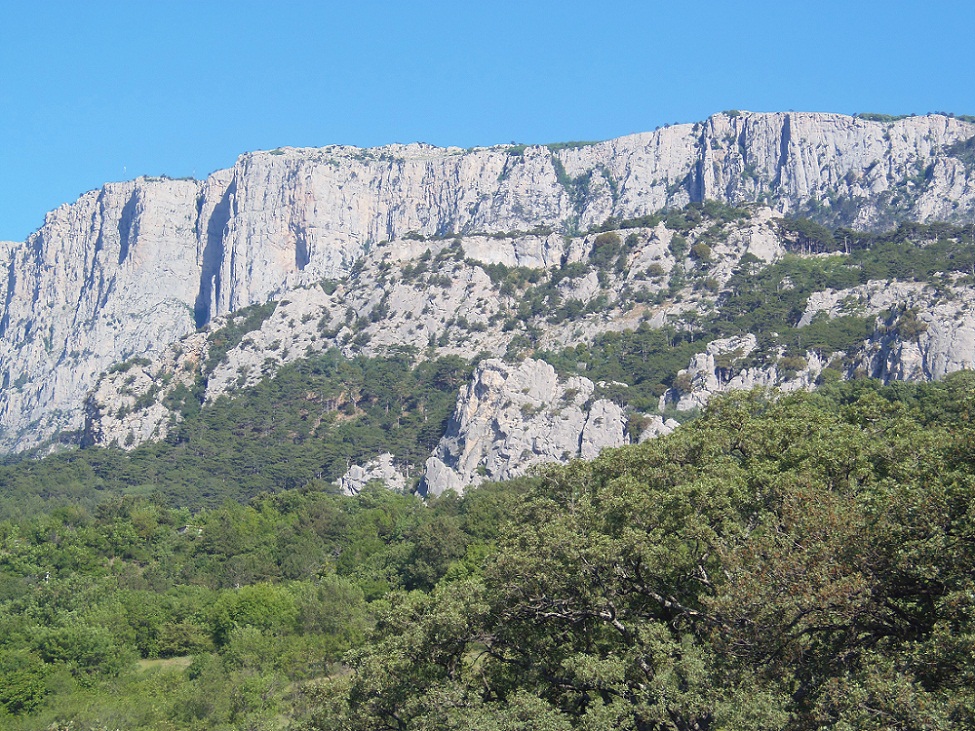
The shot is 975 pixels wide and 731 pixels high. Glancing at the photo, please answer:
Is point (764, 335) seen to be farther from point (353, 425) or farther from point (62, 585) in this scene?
point (62, 585)

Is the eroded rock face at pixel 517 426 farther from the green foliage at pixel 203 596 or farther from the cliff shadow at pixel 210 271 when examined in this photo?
the cliff shadow at pixel 210 271

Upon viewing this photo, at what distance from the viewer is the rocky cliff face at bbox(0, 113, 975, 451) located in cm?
17838

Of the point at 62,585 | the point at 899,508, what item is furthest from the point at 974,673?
the point at 62,585

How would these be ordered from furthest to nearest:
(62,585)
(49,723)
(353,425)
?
(353,425), (62,585), (49,723)

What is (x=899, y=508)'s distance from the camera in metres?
19.3

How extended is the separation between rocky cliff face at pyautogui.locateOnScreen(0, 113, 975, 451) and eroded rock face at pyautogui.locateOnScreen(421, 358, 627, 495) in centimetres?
7286

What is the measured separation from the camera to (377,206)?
7869 inches

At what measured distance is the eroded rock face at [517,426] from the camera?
312ft

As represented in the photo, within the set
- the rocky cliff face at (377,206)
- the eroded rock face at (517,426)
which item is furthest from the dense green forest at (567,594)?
the rocky cliff face at (377,206)

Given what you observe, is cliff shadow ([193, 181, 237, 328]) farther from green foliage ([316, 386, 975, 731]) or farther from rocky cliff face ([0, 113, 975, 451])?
green foliage ([316, 386, 975, 731])

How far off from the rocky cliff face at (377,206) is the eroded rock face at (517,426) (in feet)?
239

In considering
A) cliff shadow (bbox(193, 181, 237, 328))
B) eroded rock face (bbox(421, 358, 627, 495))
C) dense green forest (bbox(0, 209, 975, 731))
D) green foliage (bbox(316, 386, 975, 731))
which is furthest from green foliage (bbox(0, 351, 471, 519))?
green foliage (bbox(316, 386, 975, 731))

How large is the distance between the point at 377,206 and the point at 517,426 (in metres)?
109

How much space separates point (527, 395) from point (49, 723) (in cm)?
6738
